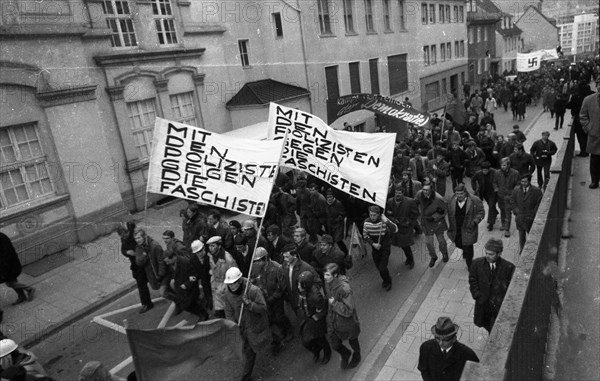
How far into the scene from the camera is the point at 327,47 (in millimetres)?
21766

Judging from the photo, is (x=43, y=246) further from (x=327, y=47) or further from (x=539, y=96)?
(x=539, y=96)

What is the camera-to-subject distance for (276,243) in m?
7.71

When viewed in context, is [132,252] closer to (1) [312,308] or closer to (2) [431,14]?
(1) [312,308]

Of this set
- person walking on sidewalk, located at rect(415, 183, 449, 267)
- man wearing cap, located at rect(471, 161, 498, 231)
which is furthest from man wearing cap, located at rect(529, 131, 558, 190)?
person walking on sidewalk, located at rect(415, 183, 449, 267)

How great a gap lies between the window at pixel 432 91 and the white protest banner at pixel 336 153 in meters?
26.2

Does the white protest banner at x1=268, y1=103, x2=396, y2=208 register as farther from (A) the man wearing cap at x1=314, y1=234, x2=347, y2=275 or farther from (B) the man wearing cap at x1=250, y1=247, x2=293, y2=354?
(B) the man wearing cap at x1=250, y1=247, x2=293, y2=354

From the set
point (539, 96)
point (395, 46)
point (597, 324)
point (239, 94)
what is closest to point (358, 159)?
point (597, 324)

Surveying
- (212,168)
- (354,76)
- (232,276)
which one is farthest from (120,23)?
(354,76)

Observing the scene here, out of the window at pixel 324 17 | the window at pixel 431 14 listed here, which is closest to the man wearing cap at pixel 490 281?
the window at pixel 324 17

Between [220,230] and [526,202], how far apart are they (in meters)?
5.55

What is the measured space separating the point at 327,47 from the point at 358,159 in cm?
1532

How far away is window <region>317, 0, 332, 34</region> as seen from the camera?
843 inches

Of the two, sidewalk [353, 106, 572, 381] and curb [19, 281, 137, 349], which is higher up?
curb [19, 281, 137, 349]

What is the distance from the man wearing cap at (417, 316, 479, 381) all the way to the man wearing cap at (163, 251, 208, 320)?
3.94 meters
